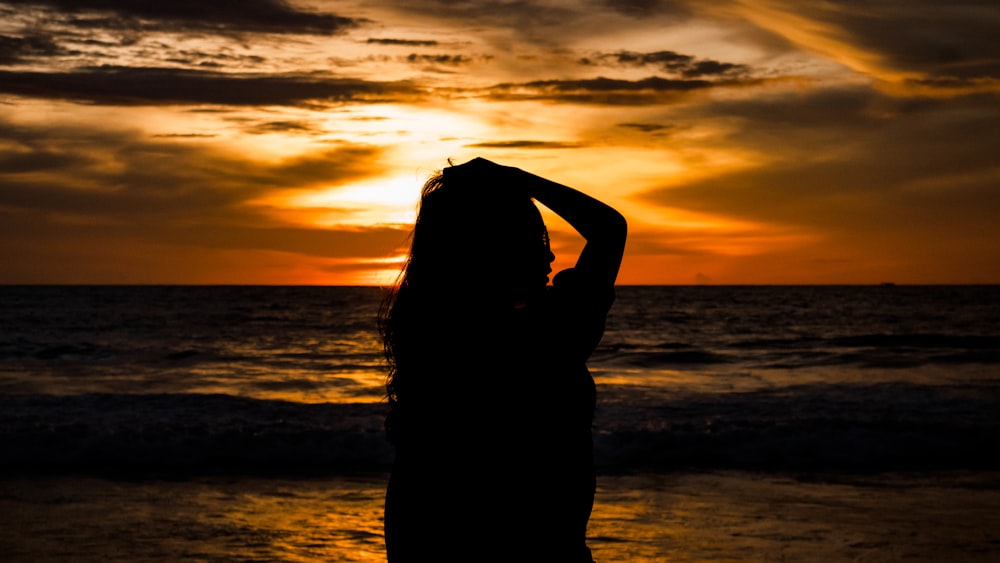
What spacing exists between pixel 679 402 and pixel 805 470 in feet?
20.2

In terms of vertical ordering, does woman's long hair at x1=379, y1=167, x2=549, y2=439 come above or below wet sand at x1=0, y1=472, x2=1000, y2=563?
above

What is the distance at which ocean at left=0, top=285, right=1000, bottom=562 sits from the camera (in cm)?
769

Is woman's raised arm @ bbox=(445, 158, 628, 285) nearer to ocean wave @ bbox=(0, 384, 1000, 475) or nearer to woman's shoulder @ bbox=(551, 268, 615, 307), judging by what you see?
woman's shoulder @ bbox=(551, 268, 615, 307)

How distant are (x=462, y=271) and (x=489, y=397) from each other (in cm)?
22

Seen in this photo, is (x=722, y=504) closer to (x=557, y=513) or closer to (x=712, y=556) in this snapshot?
(x=712, y=556)

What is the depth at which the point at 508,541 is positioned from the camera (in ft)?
5.08

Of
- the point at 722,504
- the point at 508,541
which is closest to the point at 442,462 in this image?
the point at 508,541

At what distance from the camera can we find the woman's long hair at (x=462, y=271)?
1.55m

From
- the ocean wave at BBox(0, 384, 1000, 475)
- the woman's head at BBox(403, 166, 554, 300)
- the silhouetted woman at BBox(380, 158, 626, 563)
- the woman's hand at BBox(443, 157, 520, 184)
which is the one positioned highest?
the woman's hand at BBox(443, 157, 520, 184)

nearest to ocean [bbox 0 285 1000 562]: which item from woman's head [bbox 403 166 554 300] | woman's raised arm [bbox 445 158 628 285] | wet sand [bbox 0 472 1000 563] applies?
wet sand [bbox 0 472 1000 563]

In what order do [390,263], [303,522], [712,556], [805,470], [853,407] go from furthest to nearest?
[853,407], [805,470], [303,522], [712,556], [390,263]

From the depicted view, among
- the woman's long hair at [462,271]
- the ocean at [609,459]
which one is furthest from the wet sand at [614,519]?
the woman's long hair at [462,271]

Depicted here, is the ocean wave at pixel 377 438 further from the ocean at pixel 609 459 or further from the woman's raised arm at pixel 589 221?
the woman's raised arm at pixel 589 221

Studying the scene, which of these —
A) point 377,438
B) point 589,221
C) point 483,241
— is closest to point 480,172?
point 483,241
